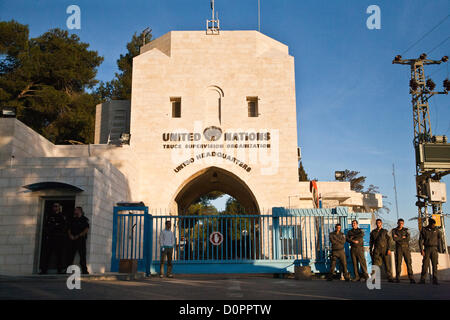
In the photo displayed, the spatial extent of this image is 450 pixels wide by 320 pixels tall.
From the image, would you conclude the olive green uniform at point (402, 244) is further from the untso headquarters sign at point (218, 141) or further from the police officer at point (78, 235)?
the untso headquarters sign at point (218, 141)

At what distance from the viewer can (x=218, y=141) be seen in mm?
19625

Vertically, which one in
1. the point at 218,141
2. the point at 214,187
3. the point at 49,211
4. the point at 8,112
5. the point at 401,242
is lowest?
the point at 401,242

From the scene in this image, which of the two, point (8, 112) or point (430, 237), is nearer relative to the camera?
point (430, 237)

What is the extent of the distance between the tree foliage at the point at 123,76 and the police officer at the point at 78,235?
25.4m

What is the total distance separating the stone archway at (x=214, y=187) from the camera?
20031 millimetres

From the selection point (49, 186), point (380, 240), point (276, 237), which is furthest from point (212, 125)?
point (380, 240)

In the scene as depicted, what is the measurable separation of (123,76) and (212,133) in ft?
62.4

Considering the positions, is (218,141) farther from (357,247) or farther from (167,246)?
(357,247)

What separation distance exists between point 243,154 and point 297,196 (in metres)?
2.94

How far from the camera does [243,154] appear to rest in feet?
64.0

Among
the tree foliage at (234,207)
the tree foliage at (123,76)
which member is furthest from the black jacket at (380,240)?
the tree foliage at (234,207)
